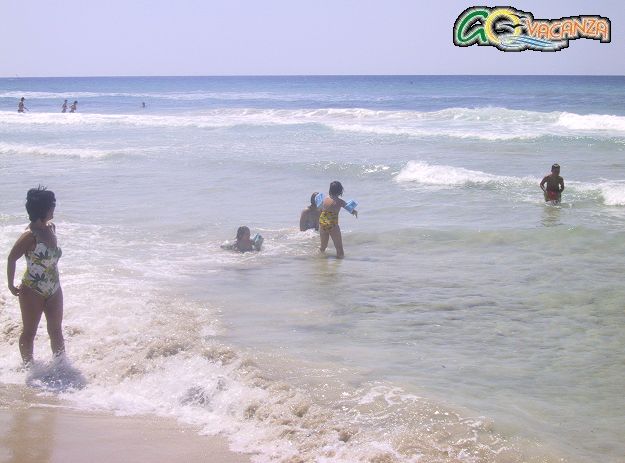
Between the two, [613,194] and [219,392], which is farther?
[613,194]

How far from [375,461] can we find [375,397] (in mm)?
910

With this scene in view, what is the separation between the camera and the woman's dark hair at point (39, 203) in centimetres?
535

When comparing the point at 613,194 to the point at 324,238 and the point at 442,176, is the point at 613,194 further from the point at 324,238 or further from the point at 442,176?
the point at 324,238

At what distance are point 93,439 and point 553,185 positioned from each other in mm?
11039

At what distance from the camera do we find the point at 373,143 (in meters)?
25.1

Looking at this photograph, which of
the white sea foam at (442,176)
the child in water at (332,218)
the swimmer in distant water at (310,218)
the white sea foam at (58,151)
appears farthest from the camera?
the white sea foam at (58,151)

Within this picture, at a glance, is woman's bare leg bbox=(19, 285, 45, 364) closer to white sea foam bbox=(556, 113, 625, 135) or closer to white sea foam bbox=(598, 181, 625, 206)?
white sea foam bbox=(598, 181, 625, 206)

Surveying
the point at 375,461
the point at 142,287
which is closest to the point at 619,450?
the point at 375,461

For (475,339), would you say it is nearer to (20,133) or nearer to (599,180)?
(599,180)

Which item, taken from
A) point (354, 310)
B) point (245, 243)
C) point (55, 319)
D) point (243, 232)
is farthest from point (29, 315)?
point (245, 243)

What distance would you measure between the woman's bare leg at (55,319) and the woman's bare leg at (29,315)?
0.06 metres

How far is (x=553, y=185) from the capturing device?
13.5 meters

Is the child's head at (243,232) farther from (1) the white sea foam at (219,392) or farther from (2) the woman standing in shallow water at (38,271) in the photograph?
(2) the woman standing in shallow water at (38,271)

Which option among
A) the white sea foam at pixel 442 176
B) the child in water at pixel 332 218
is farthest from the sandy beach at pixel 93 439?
the white sea foam at pixel 442 176
